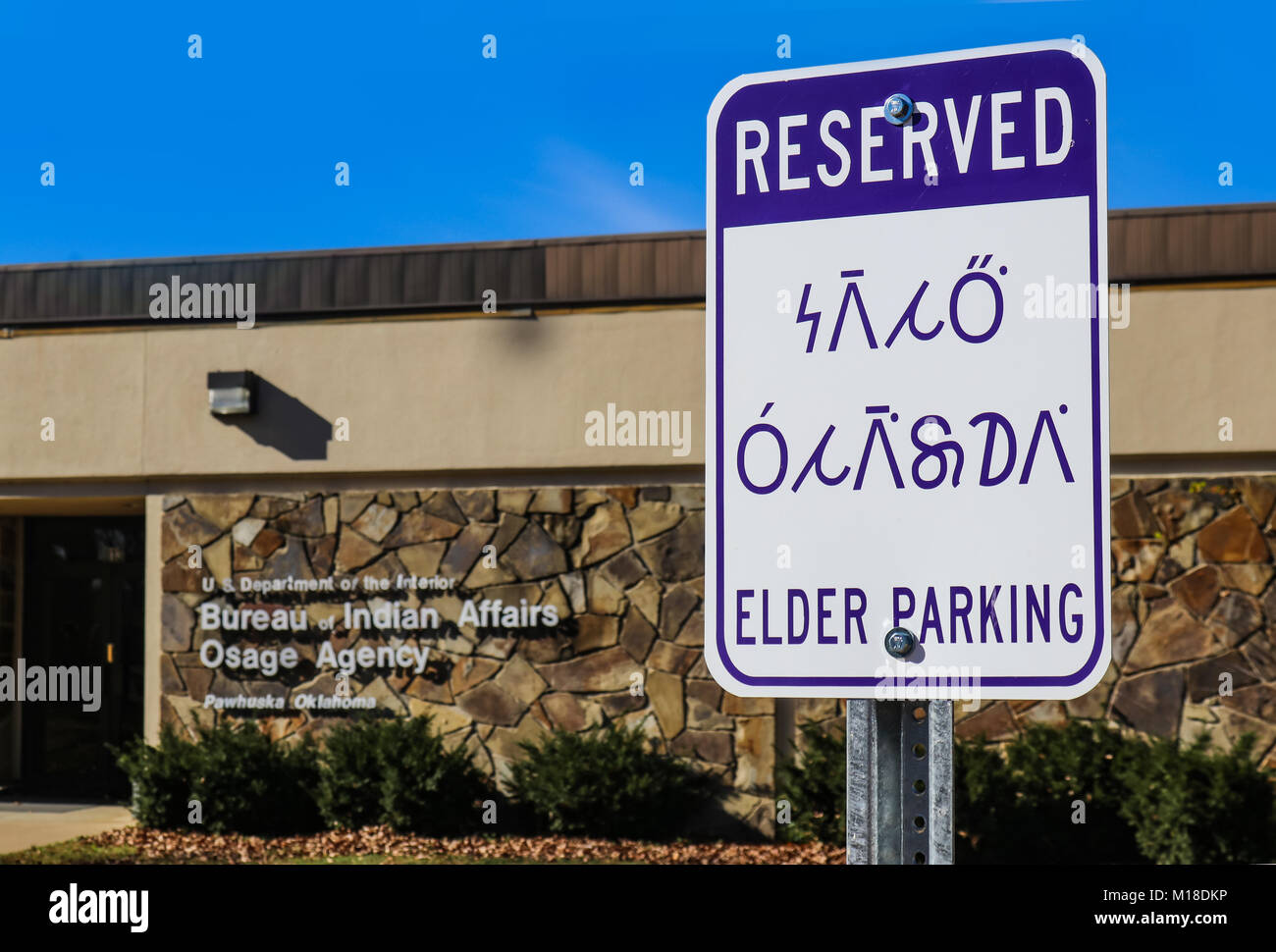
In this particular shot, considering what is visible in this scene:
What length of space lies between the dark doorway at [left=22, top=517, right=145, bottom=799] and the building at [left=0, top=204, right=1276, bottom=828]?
4.61 feet

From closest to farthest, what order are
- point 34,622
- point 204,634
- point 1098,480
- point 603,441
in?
point 1098,480 < point 603,441 < point 204,634 < point 34,622

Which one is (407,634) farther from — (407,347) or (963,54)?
(963,54)

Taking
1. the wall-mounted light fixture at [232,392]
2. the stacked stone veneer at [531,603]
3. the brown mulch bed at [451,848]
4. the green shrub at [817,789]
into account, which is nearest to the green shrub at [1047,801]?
the green shrub at [817,789]

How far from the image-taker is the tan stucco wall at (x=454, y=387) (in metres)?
9.80

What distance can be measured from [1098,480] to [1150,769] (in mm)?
8144

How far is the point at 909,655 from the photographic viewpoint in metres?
1.51

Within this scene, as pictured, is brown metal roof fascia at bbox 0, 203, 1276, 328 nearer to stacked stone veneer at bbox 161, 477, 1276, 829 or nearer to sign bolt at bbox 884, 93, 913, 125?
stacked stone veneer at bbox 161, 477, 1276, 829

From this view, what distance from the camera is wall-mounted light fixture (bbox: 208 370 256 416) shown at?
1099 cm

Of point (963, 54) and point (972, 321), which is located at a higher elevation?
point (963, 54)

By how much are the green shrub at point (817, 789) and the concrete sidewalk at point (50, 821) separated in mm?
5944

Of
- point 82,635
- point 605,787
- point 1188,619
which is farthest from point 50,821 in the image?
point 1188,619

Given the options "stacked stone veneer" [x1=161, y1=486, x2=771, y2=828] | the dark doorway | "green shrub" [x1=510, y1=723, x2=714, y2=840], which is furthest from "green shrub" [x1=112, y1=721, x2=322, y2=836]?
the dark doorway

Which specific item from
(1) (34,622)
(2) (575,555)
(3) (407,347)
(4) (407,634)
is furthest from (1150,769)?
(1) (34,622)

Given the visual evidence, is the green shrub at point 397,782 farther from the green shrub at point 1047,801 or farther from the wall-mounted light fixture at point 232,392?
the green shrub at point 1047,801
